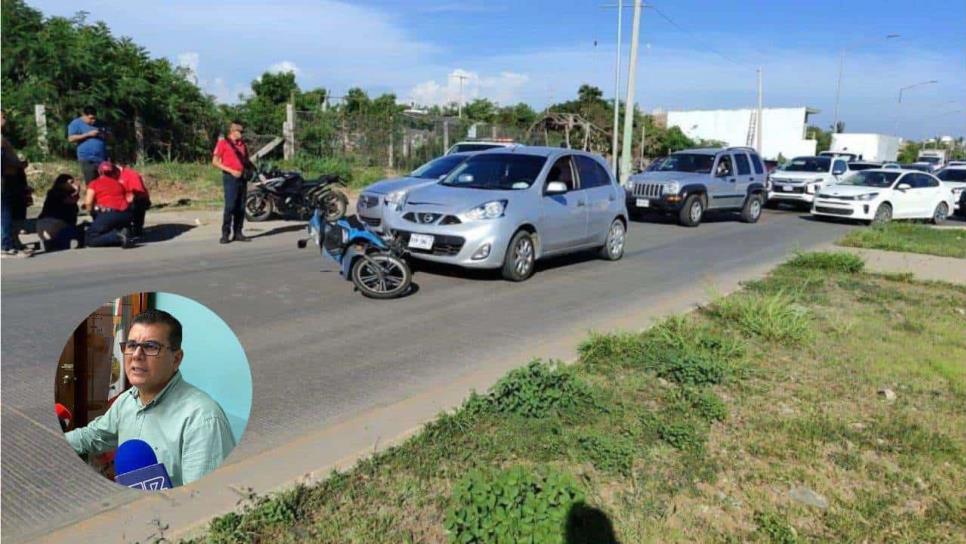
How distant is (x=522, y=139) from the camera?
34.9 meters

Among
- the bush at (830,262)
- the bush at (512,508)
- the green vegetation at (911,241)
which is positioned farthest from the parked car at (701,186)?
the bush at (512,508)

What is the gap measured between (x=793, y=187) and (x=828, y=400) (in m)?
20.9

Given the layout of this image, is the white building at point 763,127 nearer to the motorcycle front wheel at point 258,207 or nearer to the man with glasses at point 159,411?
the motorcycle front wheel at point 258,207

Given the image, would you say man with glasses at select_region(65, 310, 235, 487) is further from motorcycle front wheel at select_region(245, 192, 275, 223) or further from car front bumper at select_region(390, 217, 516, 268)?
motorcycle front wheel at select_region(245, 192, 275, 223)

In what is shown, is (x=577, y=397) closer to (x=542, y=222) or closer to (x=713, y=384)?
(x=713, y=384)

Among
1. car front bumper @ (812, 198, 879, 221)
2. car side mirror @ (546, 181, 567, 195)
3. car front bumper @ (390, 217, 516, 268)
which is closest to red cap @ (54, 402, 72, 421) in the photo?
car front bumper @ (390, 217, 516, 268)

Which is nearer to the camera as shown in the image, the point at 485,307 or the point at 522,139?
the point at 485,307

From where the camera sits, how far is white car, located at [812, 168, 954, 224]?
20.1 metres

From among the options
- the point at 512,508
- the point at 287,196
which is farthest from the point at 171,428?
the point at 287,196

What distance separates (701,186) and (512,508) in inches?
651

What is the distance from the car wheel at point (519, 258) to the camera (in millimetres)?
9641

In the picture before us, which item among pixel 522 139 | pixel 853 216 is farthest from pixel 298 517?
pixel 522 139

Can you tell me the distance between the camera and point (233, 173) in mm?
11836

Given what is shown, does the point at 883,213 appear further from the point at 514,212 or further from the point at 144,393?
the point at 144,393
